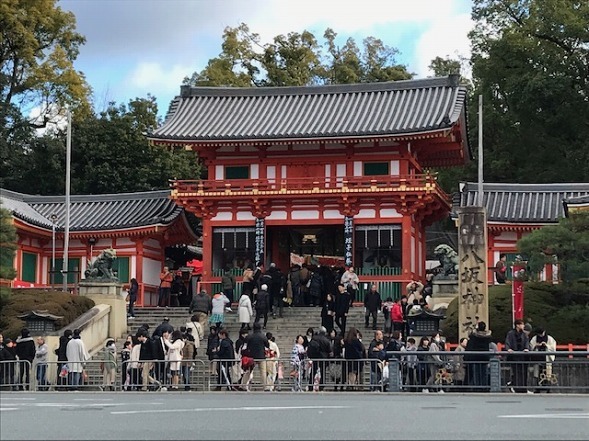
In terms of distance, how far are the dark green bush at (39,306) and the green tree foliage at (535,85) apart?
1045 inches

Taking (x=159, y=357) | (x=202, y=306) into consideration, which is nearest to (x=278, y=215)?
(x=202, y=306)

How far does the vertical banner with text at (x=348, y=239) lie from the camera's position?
41.5m

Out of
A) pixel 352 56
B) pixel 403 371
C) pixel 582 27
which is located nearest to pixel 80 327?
pixel 403 371

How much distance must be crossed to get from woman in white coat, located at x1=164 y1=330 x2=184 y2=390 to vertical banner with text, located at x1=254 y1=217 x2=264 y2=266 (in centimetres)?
1650

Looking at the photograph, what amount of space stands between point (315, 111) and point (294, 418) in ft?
106

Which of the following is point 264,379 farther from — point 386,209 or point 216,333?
point 386,209

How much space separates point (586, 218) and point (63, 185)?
33875 mm

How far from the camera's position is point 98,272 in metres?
35.4

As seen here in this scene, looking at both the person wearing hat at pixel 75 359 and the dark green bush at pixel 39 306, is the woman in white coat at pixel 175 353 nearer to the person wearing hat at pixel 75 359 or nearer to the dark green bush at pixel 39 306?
the person wearing hat at pixel 75 359

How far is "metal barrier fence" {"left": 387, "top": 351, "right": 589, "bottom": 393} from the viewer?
2172 cm

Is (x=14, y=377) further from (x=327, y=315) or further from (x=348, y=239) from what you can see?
(x=348, y=239)

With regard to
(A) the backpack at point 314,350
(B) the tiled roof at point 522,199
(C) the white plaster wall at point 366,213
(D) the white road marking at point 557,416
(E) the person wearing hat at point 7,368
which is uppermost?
(B) the tiled roof at point 522,199

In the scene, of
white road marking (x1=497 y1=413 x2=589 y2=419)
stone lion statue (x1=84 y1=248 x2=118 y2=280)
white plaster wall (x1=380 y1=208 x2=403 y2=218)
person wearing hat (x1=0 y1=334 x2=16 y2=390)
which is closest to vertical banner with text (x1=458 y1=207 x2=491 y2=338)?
person wearing hat (x1=0 y1=334 x2=16 y2=390)

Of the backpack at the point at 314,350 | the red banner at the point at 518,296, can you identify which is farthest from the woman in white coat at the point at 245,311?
the red banner at the point at 518,296
